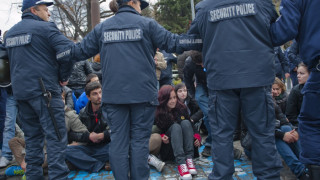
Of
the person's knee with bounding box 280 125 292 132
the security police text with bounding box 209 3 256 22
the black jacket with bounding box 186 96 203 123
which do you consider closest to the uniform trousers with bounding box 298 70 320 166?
the security police text with bounding box 209 3 256 22

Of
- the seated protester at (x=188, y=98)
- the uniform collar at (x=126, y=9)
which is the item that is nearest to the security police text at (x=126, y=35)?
the uniform collar at (x=126, y=9)

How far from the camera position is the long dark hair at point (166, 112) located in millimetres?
3643

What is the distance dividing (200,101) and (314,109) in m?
1.92

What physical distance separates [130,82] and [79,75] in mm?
2838

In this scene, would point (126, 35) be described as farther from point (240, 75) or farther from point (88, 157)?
point (88, 157)

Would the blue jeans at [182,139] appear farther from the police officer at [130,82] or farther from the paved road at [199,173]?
the police officer at [130,82]

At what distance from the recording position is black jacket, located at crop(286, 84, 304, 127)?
328cm

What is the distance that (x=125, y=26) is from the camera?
2.54 m

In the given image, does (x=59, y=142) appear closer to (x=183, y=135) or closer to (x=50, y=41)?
(x=50, y=41)

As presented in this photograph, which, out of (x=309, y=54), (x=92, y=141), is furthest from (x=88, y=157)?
(x=309, y=54)

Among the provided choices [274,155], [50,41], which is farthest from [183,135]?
[50,41]

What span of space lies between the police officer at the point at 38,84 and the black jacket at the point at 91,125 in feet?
2.15

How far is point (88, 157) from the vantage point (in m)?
3.55

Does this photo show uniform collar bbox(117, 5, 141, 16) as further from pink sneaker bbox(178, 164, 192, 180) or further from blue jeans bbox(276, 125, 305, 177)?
blue jeans bbox(276, 125, 305, 177)
